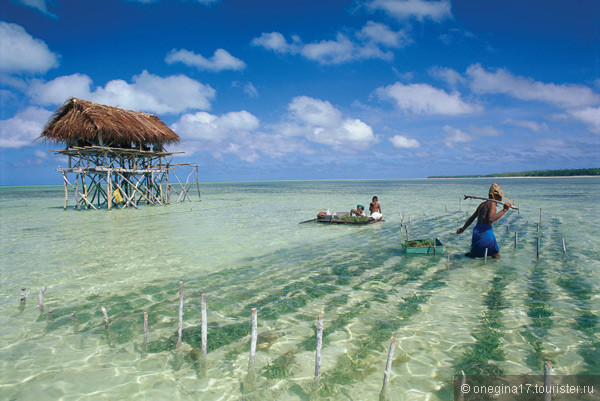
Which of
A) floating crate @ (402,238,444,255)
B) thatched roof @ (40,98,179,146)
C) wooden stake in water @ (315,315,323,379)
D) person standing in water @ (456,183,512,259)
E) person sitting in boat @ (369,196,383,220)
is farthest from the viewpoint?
thatched roof @ (40,98,179,146)

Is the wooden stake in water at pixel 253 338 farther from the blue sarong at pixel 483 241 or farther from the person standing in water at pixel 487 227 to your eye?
the blue sarong at pixel 483 241

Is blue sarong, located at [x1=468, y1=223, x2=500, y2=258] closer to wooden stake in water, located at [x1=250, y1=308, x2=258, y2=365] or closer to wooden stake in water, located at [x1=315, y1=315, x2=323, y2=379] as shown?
wooden stake in water, located at [x1=315, y1=315, x2=323, y2=379]

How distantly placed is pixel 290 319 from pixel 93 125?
25034 millimetres

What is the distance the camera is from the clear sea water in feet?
14.4

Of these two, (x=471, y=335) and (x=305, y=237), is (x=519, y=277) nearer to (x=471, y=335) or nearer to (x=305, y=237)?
(x=471, y=335)

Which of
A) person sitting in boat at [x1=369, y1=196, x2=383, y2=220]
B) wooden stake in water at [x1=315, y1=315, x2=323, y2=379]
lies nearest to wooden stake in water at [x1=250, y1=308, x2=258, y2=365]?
wooden stake in water at [x1=315, y1=315, x2=323, y2=379]

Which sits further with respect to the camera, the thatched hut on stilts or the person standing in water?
the thatched hut on stilts

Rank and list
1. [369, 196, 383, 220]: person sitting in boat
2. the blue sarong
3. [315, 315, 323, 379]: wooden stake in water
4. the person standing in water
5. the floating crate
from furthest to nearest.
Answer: [369, 196, 383, 220]: person sitting in boat → the floating crate → the blue sarong → the person standing in water → [315, 315, 323, 379]: wooden stake in water

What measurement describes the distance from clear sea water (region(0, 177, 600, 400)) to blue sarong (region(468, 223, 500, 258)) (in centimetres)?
45

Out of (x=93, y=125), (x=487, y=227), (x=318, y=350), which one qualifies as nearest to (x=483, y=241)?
(x=487, y=227)

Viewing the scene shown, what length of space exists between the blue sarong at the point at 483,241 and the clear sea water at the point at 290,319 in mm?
449

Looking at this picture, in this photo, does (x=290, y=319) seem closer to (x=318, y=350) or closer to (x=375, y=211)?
(x=318, y=350)

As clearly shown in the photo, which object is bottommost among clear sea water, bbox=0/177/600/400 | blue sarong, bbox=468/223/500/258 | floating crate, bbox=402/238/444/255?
clear sea water, bbox=0/177/600/400

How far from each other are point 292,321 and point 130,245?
9.98 meters
